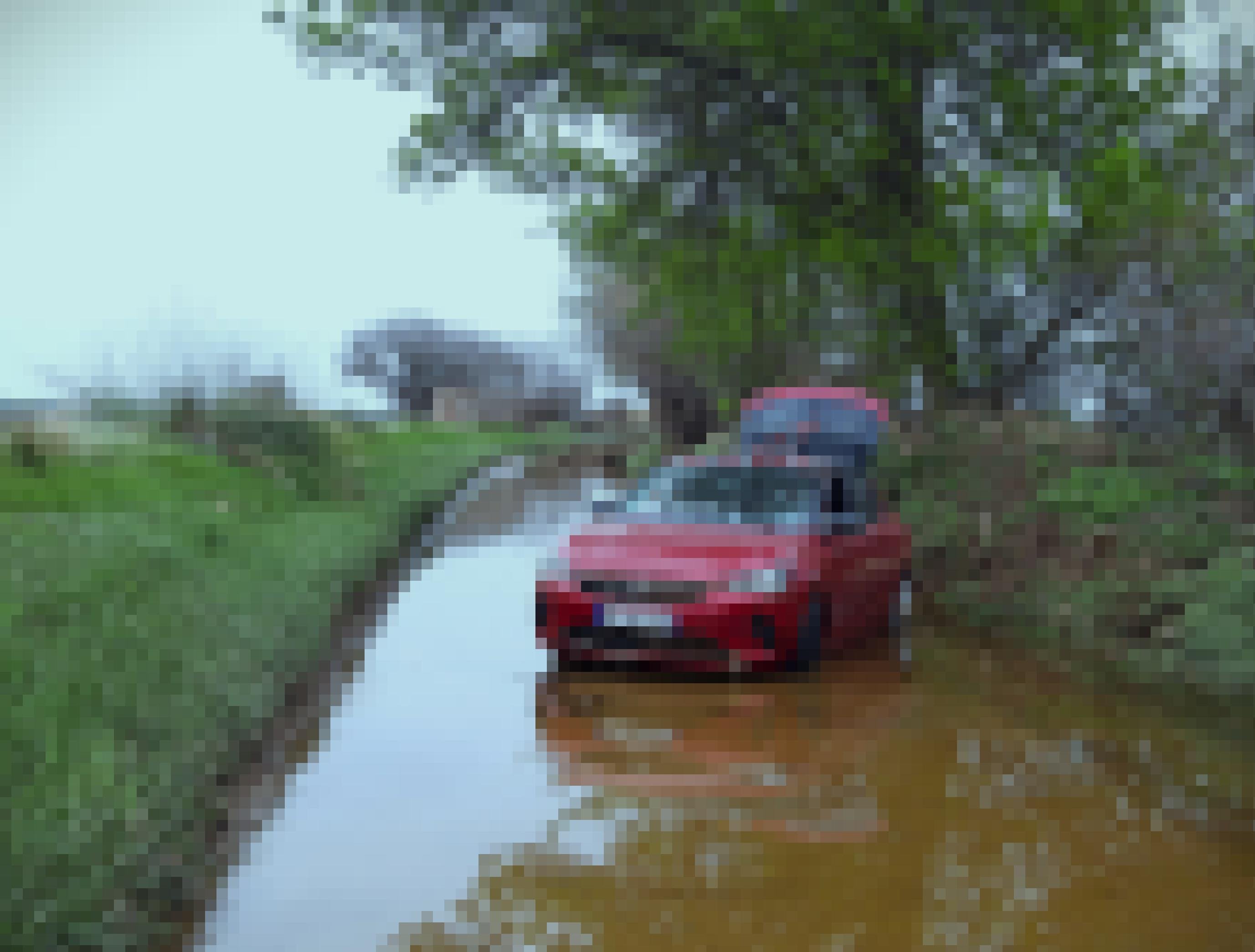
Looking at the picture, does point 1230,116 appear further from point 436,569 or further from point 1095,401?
point 436,569

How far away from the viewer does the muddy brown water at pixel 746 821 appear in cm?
Result: 475

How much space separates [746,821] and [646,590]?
2.86m

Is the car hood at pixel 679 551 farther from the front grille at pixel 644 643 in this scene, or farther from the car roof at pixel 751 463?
the car roof at pixel 751 463

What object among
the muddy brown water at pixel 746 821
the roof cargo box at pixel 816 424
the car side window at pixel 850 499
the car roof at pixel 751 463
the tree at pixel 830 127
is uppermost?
the tree at pixel 830 127

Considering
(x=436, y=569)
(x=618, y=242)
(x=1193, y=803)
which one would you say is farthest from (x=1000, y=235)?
(x=1193, y=803)

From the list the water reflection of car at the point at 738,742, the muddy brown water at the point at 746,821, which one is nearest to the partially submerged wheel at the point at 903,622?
the water reflection of car at the point at 738,742

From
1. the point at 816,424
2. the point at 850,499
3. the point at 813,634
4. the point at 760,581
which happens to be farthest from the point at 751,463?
the point at 816,424

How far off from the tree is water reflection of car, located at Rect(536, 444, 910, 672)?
4262 millimetres

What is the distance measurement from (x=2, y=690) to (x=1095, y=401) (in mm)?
12567

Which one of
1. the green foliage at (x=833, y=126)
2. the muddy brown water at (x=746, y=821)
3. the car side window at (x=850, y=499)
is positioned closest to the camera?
the muddy brown water at (x=746, y=821)

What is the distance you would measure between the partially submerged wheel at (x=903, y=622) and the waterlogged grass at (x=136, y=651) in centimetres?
439

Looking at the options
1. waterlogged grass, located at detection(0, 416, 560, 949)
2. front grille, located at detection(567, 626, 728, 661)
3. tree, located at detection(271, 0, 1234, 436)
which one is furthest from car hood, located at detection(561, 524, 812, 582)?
tree, located at detection(271, 0, 1234, 436)

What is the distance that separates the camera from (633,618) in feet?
28.3

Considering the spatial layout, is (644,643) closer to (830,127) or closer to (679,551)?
(679,551)
